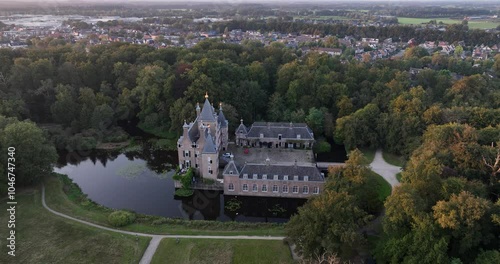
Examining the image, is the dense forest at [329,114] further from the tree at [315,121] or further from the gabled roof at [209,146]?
the gabled roof at [209,146]

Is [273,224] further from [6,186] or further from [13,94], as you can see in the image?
[13,94]

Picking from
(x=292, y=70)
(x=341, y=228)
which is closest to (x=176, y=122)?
(x=292, y=70)

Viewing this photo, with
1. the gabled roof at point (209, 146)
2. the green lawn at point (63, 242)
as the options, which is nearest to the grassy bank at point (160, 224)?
the green lawn at point (63, 242)

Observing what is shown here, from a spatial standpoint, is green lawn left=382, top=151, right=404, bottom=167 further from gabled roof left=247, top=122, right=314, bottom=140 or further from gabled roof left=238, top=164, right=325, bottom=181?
gabled roof left=238, top=164, right=325, bottom=181

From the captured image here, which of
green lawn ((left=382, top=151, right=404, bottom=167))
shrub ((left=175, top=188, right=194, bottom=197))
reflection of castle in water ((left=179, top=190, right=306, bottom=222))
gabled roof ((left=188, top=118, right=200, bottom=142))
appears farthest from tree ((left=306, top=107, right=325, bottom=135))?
shrub ((left=175, top=188, right=194, bottom=197))

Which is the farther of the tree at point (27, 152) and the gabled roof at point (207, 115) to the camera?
the gabled roof at point (207, 115)

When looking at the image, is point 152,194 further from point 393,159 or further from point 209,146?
point 393,159

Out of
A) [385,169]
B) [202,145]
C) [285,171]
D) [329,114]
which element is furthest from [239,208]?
[329,114]
